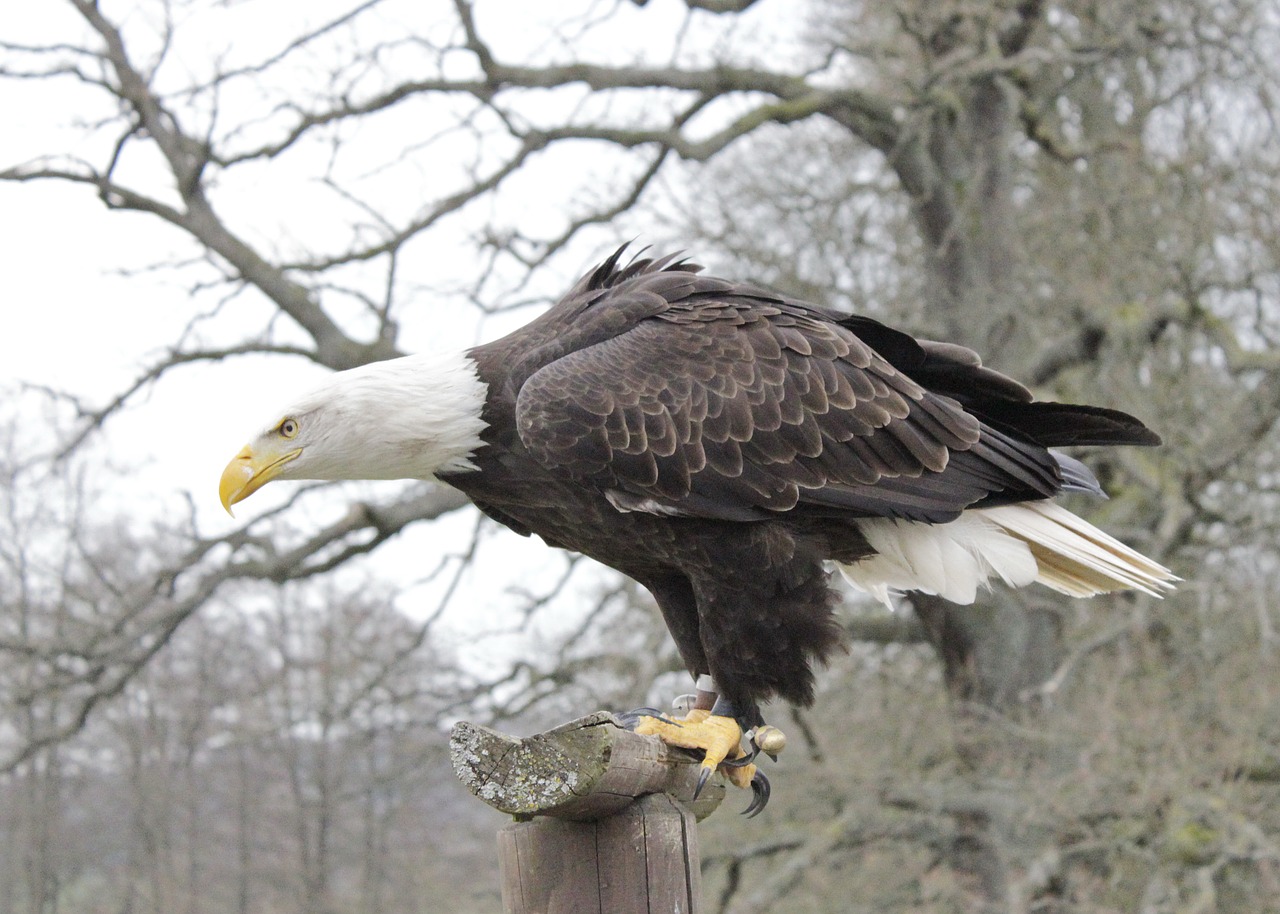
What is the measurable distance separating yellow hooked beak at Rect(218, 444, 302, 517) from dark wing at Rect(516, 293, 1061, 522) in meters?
0.64

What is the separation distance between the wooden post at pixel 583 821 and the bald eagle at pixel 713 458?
0.43m

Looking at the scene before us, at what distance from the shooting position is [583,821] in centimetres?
275

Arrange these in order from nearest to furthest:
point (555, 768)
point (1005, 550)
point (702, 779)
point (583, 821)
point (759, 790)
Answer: point (555, 768), point (583, 821), point (702, 779), point (759, 790), point (1005, 550)

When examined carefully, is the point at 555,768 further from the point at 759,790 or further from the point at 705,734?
the point at 759,790

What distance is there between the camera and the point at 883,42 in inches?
375

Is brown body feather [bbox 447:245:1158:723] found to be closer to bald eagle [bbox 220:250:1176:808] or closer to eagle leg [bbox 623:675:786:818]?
bald eagle [bbox 220:250:1176:808]

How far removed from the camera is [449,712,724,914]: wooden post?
8.40 ft

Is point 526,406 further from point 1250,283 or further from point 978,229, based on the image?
point 978,229

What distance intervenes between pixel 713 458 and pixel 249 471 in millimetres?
1160

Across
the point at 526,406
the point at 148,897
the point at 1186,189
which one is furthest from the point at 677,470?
the point at 148,897

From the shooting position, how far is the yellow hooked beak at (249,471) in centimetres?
343

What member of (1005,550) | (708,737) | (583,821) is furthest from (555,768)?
(1005,550)

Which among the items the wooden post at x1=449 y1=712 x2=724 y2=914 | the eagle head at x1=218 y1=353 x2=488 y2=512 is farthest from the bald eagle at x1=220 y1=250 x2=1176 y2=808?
the wooden post at x1=449 y1=712 x2=724 y2=914

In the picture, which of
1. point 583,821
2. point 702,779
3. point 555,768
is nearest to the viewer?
point 555,768
